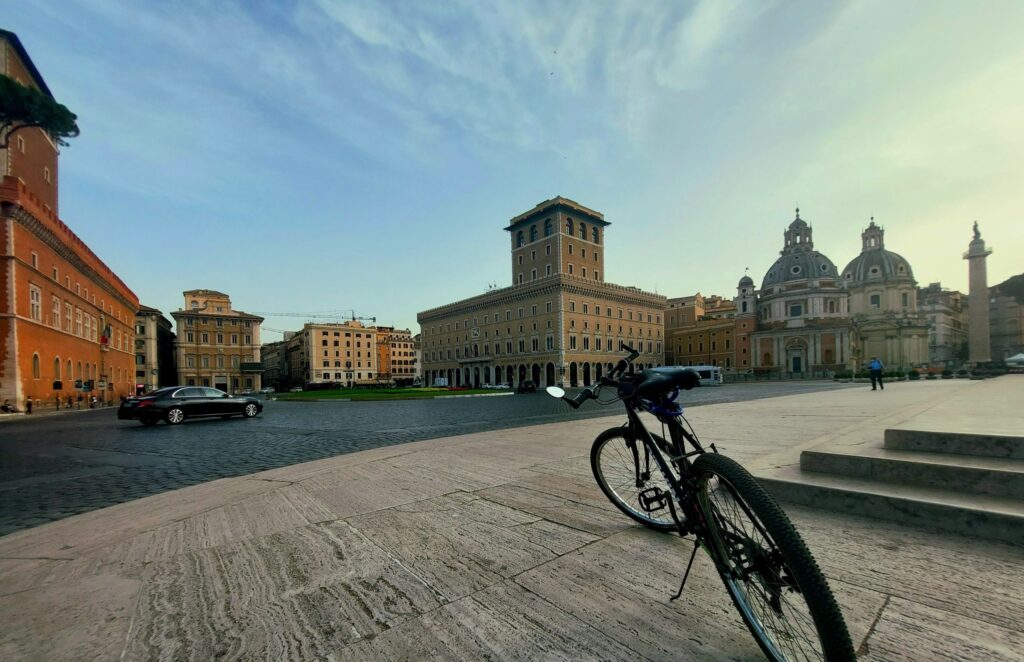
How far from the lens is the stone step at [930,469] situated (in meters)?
2.82

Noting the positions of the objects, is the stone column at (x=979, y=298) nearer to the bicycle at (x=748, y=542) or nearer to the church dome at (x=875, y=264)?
the church dome at (x=875, y=264)

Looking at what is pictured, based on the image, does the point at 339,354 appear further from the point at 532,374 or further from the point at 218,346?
the point at 532,374

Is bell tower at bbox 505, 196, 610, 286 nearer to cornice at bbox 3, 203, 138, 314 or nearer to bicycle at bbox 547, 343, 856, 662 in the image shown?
cornice at bbox 3, 203, 138, 314

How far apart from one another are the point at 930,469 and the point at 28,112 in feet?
147

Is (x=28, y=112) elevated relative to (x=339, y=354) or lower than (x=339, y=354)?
elevated

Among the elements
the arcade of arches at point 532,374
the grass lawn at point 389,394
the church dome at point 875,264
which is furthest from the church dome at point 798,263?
the grass lawn at point 389,394

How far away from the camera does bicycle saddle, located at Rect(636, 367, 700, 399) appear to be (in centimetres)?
244

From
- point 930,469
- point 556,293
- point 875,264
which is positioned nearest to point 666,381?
point 930,469

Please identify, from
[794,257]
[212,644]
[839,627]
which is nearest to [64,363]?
[212,644]

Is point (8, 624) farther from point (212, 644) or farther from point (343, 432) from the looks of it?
point (343, 432)

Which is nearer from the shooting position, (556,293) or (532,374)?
(556,293)

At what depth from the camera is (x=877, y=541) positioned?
102 inches

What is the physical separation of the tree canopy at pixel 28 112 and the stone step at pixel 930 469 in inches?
1691

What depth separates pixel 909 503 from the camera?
2826mm
